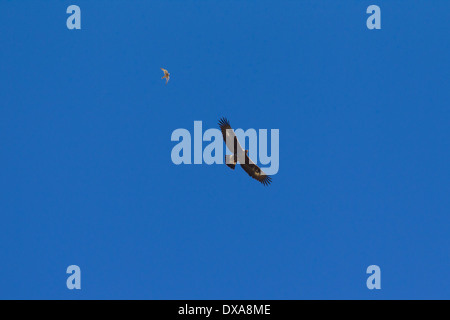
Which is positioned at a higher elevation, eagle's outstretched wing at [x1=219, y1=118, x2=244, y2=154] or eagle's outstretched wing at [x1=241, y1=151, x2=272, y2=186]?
eagle's outstretched wing at [x1=219, y1=118, x2=244, y2=154]

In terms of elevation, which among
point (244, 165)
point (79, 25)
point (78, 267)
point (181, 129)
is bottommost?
point (78, 267)

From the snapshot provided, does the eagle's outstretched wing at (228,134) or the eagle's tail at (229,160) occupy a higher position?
the eagle's outstretched wing at (228,134)

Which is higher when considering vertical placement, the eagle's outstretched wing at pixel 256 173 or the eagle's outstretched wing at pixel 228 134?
the eagle's outstretched wing at pixel 228 134

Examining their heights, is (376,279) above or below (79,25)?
below
